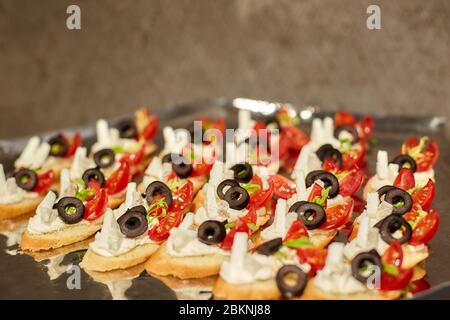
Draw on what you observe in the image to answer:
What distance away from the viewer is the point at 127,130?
17.4ft

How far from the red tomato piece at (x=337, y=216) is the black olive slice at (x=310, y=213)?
0.23ft

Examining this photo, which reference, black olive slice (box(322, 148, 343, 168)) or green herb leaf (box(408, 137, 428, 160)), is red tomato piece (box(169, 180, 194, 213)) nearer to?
black olive slice (box(322, 148, 343, 168))

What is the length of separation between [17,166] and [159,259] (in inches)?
65.9

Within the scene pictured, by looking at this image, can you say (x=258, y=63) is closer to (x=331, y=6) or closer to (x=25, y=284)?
(x=331, y=6)

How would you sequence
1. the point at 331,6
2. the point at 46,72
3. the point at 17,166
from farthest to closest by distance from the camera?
1. the point at 46,72
2. the point at 331,6
3. the point at 17,166

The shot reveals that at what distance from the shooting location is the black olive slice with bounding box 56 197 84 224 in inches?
151

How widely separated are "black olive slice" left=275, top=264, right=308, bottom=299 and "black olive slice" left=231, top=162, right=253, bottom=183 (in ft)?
3.73

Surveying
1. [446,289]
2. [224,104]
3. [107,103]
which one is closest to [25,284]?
[446,289]

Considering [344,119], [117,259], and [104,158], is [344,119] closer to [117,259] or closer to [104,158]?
[104,158]

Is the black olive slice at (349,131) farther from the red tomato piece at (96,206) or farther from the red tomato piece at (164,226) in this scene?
the red tomato piece at (96,206)

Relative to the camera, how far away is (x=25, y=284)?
3438 millimetres

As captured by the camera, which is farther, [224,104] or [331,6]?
[224,104]

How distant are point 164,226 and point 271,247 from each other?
0.62 m

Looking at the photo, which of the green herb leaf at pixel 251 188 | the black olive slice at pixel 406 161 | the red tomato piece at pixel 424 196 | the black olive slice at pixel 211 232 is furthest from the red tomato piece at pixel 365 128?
the black olive slice at pixel 211 232
